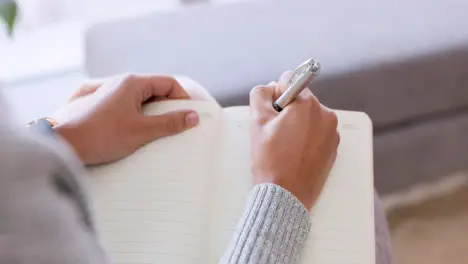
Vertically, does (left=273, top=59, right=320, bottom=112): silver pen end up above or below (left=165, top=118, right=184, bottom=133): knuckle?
above

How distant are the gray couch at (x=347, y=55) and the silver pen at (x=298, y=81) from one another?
0.94ft

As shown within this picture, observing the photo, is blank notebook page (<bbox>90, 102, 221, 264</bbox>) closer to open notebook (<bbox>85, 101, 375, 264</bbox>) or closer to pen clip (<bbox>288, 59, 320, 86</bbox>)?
open notebook (<bbox>85, 101, 375, 264</bbox>)

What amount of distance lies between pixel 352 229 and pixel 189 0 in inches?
41.2

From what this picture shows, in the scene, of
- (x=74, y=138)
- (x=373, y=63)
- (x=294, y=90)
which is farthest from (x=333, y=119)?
(x=373, y=63)

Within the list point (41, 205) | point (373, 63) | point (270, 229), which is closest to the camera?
point (41, 205)

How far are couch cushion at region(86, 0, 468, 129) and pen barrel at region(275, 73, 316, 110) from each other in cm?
29

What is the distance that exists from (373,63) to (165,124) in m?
0.43

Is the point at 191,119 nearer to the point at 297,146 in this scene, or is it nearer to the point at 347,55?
the point at 297,146

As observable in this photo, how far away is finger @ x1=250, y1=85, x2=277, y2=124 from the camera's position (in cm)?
70

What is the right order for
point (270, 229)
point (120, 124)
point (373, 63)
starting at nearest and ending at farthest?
point (270, 229)
point (120, 124)
point (373, 63)

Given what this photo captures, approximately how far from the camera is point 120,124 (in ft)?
2.34

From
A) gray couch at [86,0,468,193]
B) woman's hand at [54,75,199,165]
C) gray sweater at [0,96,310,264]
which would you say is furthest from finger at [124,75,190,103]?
gray sweater at [0,96,310,264]

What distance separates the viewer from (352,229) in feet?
2.09

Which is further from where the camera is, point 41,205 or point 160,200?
point 160,200
